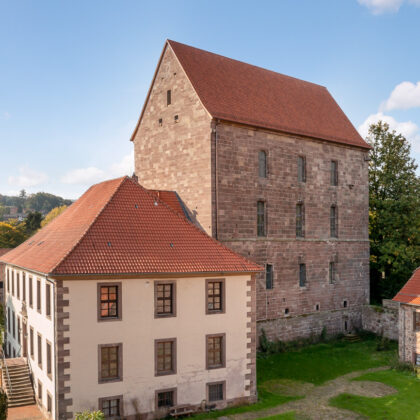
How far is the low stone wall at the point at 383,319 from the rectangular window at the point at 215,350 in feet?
57.9

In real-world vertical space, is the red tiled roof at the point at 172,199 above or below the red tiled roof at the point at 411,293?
above

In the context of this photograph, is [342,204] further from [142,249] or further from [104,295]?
[104,295]

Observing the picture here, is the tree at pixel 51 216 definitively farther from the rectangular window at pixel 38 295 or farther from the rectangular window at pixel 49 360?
the rectangular window at pixel 49 360

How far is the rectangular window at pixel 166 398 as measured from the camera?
21.2 metres

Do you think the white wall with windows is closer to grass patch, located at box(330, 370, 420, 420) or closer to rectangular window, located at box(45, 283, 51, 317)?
rectangular window, located at box(45, 283, 51, 317)

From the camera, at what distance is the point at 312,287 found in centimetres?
3447

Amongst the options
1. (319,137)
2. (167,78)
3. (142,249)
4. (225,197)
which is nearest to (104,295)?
(142,249)

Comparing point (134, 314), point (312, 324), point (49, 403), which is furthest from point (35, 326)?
point (312, 324)

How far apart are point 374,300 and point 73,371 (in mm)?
29680

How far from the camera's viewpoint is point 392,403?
2336 cm

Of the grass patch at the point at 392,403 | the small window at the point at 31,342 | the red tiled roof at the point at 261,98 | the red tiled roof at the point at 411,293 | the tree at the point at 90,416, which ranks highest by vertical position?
the red tiled roof at the point at 261,98

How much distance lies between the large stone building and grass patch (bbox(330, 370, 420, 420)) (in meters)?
7.95

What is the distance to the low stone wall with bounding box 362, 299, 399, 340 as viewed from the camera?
35188 mm

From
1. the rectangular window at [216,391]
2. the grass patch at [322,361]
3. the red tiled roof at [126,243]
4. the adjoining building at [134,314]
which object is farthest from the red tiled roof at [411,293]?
the rectangular window at [216,391]
